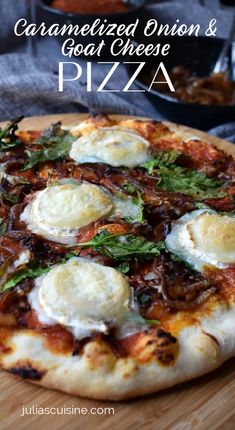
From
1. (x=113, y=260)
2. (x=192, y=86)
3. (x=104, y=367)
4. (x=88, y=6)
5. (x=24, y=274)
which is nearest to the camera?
(x=104, y=367)

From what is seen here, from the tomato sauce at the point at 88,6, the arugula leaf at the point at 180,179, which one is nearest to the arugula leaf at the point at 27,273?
the arugula leaf at the point at 180,179

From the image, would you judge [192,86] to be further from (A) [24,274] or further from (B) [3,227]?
(A) [24,274]

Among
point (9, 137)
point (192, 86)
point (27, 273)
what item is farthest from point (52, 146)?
point (192, 86)

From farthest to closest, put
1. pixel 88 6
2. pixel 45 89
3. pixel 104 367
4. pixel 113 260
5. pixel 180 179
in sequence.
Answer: pixel 88 6 → pixel 45 89 → pixel 180 179 → pixel 113 260 → pixel 104 367

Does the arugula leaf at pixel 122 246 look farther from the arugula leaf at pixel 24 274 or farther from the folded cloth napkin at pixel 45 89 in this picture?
the folded cloth napkin at pixel 45 89

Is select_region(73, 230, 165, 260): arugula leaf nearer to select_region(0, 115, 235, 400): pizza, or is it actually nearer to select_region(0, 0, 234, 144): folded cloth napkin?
select_region(0, 115, 235, 400): pizza

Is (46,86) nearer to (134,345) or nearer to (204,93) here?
(204,93)

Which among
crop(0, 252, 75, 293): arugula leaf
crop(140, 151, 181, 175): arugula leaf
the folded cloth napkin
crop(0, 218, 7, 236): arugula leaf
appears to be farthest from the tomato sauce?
crop(0, 252, 75, 293): arugula leaf
